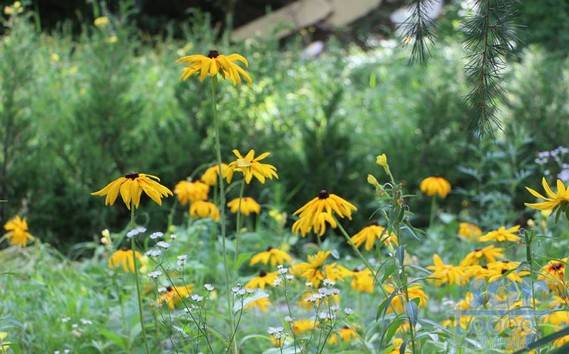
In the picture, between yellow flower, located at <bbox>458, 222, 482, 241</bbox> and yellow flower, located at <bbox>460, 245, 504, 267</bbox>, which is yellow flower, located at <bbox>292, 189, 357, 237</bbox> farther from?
yellow flower, located at <bbox>458, 222, 482, 241</bbox>

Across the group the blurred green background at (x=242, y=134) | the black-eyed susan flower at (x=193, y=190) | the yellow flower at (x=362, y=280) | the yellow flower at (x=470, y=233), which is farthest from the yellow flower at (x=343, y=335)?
the blurred green background at (x=242, y=134)

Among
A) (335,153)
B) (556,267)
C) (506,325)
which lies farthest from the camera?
(335,153)

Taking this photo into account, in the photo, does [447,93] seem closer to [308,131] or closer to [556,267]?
[308,131]

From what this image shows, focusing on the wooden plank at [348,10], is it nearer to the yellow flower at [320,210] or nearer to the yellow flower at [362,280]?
the yellow flower at [362,280]

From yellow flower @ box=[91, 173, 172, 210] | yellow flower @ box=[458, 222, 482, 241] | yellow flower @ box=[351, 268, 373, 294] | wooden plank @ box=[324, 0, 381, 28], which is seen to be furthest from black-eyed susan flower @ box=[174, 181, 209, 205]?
wooden plank @ box=[324, 0, 381, 28]

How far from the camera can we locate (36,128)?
513 cm

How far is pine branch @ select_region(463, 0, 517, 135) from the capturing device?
2016 millimetres

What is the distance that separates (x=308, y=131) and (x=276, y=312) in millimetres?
2305

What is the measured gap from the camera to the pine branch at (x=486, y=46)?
79.4 inches

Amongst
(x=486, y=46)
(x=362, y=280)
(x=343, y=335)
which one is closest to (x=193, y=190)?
(x=362, y=280)

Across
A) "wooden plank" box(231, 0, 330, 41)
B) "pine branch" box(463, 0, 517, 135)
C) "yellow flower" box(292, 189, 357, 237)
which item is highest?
"wooden plank" box(231, 0, 330, 41)

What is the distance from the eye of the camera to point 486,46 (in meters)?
2.03

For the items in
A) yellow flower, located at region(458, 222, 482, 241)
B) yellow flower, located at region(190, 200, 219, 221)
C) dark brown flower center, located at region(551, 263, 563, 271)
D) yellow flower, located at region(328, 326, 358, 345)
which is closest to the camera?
dark brown flower center, located at region(551, 263, 563, 271)

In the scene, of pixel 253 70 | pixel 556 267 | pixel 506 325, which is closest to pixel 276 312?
pixel 506 325
